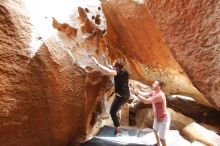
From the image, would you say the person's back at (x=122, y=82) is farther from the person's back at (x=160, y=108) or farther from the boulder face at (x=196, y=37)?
the boulder face at (x=196, y=37)

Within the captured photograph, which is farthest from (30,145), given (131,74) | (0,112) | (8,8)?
(131,74)

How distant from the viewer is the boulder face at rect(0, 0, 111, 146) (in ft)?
16.5

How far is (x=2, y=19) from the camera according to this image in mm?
4965

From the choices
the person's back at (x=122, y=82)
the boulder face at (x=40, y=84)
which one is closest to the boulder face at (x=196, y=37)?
the boulder face at (x=40, y=84)

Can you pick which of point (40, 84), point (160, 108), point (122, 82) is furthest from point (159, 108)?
point (40, 84)

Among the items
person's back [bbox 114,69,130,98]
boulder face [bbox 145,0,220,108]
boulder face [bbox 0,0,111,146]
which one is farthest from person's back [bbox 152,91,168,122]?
boulder face [bbox 145,0,220,108]

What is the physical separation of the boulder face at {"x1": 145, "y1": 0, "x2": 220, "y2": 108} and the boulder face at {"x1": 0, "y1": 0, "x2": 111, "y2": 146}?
7.44ft

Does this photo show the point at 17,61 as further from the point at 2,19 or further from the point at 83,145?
the point at 83,145

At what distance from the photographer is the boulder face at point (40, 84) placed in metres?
5.02

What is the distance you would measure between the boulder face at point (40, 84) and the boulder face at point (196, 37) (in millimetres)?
2268

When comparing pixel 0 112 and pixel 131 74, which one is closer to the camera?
pixel 0 112

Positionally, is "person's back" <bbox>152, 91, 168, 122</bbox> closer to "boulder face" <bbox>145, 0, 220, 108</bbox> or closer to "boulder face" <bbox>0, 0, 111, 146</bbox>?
"boulder face" <bbox>0, 0, 111, 146</bbox>

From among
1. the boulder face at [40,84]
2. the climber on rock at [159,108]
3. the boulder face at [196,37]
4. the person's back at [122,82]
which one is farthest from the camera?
the person's back at [122,82]

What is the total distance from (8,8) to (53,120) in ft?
7.37
